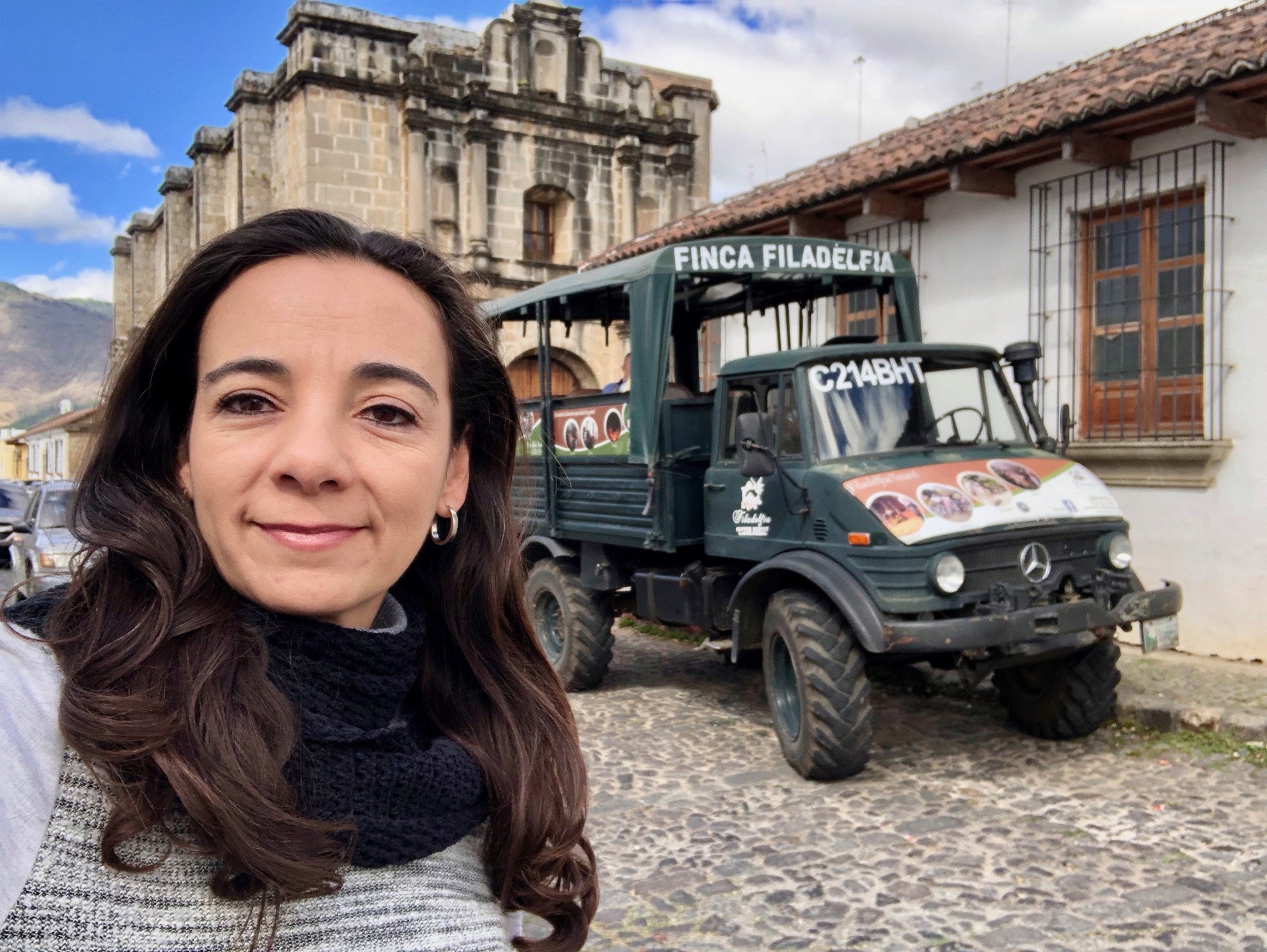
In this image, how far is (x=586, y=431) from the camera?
8328 mm

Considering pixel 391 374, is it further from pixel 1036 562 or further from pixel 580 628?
pixel 580 628

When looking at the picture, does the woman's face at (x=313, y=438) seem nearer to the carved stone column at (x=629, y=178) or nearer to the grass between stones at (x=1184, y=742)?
the grass between stones at (x=1184, y=742)

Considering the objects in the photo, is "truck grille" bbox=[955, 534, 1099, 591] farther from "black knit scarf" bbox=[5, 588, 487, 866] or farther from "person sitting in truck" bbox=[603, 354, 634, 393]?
"black knit scarf" bbox=[5, 588, 487, 866]

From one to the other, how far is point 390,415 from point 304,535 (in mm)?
198

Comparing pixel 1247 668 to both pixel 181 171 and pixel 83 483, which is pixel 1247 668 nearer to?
pixel 83 483

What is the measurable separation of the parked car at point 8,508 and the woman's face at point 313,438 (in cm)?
1834

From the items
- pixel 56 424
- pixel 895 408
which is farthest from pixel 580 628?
pixel 56 424

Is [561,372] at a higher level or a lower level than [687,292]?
higher

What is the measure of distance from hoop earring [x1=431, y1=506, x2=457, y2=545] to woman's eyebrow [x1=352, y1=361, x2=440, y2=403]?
299 mm

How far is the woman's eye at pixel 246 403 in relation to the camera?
1.27 metres

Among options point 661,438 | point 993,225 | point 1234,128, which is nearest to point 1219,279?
point 1234,128

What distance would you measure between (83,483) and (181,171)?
113 feet

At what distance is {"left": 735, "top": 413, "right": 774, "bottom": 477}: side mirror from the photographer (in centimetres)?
621

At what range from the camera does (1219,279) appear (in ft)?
27.2
